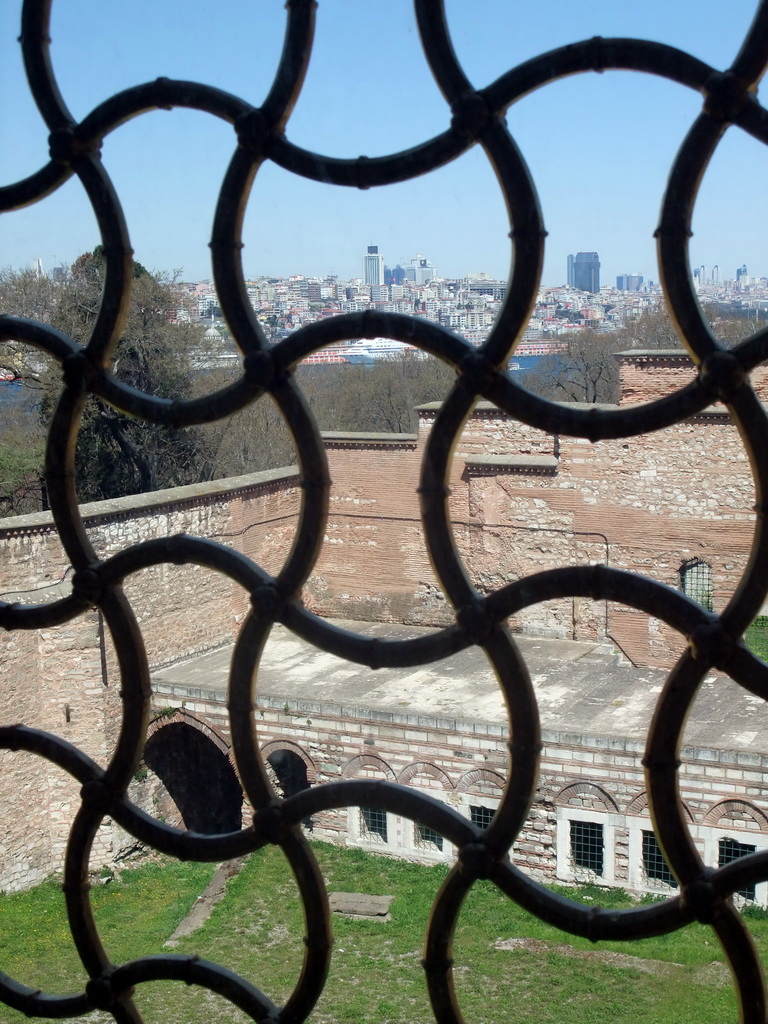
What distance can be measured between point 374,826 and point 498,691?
175 centimetres

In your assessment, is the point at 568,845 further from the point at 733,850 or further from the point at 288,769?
the point at 288,769

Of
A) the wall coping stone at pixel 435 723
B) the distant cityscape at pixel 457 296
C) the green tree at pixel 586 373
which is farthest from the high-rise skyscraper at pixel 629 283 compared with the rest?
the wall coping stone at pixel 435 723

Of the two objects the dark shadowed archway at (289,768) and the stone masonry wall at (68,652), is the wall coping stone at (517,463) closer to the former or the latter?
the stone masonry wall at (68,652)

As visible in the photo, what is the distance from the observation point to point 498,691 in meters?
11.1

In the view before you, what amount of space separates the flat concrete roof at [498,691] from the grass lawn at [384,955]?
1356 millimetres

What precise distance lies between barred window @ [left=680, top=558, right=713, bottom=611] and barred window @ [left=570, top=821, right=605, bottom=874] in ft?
14.0

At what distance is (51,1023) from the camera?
7.21 metres

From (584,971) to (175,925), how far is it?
3.23 meters

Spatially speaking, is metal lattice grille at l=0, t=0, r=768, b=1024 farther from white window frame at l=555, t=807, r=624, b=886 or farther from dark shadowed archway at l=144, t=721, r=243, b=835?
dark shadowed archway at l=144, t=721, r=243, b=835

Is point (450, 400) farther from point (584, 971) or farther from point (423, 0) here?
point (584, 971)

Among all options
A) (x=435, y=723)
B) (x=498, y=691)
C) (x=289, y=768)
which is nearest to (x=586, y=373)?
(x=498, y=691)

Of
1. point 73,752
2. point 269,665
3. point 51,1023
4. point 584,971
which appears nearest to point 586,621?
point 269,665

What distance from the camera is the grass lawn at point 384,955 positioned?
7.28m

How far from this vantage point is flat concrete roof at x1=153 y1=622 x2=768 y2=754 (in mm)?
9445
